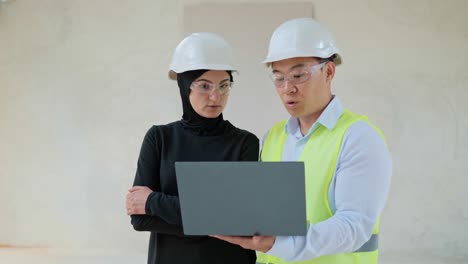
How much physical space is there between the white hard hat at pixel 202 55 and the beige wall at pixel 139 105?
2.03m

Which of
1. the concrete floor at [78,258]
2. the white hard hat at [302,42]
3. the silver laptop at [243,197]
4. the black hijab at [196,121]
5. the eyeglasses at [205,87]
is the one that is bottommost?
the concrete floor at [78,258]

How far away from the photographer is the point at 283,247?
47.1 inches

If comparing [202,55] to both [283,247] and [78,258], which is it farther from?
[78,258]

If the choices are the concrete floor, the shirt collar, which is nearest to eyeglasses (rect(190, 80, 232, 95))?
the shirt collar

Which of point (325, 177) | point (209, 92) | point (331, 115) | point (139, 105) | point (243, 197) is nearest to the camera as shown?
point (243, 197)

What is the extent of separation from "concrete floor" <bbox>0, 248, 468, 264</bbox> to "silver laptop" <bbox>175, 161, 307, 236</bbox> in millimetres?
2904

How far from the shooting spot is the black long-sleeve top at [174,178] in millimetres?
1706

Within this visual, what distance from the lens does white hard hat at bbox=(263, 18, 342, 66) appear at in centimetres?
139

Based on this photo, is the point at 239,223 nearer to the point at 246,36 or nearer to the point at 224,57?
the point at 224,57

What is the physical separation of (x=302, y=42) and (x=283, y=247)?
578 millimetres

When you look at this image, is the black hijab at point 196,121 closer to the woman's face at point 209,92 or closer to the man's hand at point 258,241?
the woman's face at point 209,92

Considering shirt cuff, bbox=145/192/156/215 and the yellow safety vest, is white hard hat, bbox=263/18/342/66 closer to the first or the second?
the yellow safety vest

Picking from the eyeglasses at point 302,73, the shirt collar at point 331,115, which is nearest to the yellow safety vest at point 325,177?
the shirt collar at point 331,115

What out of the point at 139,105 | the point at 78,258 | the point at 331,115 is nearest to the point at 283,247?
the point at 331,115
